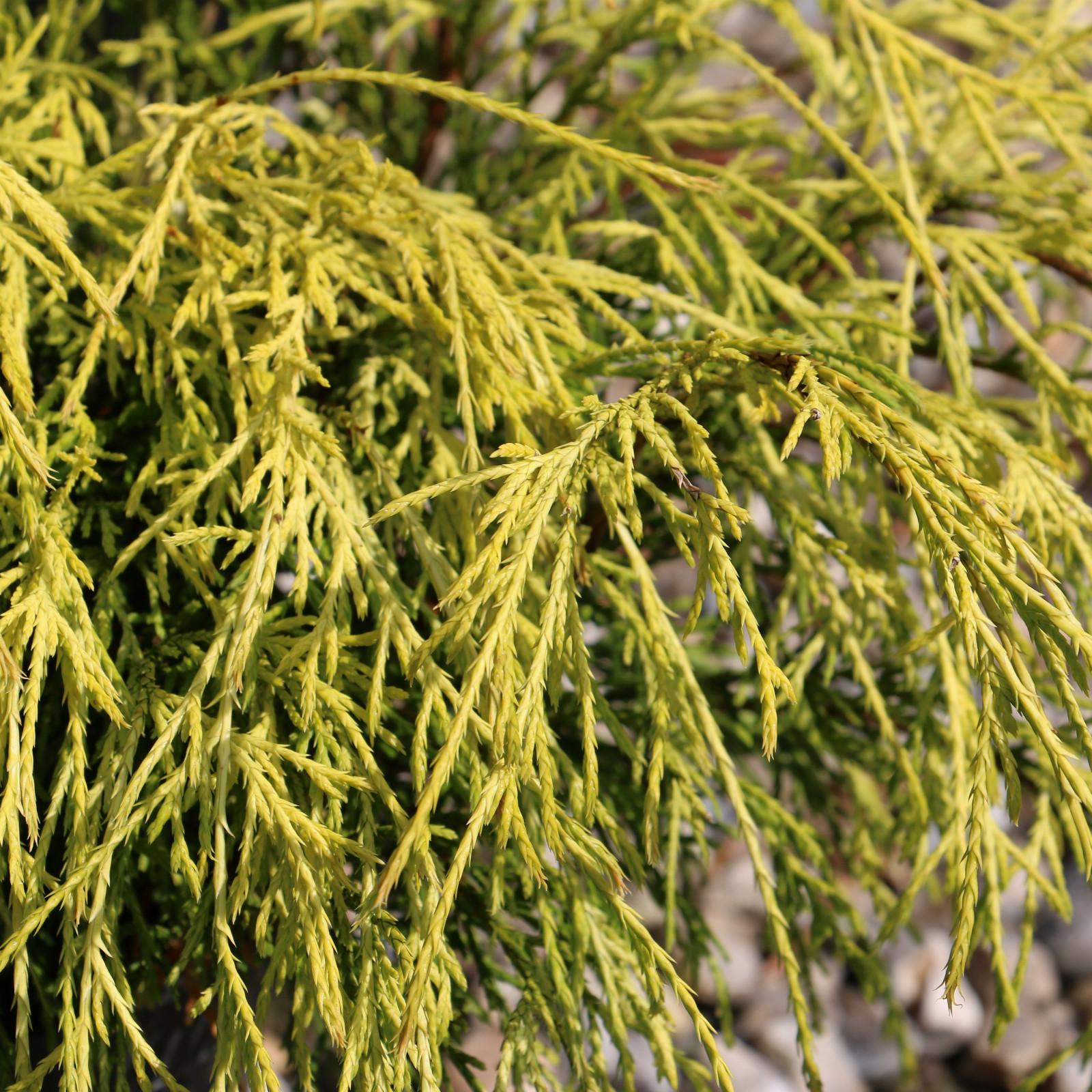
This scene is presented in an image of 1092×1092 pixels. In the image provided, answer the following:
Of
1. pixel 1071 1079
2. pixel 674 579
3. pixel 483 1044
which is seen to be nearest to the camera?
pixel 483 1044

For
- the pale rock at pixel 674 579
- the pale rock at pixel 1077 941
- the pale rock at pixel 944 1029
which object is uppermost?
the pale rock at pixel 674 579

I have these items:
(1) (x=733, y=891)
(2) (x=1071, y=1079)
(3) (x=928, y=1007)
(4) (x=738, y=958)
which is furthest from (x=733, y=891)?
(2) (x=1071, y=1079)

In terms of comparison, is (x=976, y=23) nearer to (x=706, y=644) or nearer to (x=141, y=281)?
(x=706, y=644)

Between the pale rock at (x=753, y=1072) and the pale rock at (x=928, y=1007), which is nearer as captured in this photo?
the pale rock at (x=753, y=1072)

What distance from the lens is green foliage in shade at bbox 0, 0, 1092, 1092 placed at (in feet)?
2.10

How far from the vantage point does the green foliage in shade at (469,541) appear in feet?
2.10

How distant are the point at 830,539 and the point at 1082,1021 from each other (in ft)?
7.35

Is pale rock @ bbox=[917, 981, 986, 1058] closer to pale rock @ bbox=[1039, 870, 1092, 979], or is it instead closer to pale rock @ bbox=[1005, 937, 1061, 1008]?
pale rock @ bbox=[1005, 937, 1061, 1008]

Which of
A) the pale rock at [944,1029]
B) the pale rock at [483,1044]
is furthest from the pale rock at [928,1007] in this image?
the pale rock at [483,1044]

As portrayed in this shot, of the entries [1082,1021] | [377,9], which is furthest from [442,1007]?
[1082,1021]

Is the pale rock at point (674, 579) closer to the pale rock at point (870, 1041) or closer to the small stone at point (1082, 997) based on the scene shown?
the pale rock at point (870, 1041)

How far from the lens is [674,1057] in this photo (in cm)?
90

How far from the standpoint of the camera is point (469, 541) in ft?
2.61

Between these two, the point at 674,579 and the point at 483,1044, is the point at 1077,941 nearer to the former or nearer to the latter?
the point at 674,579
